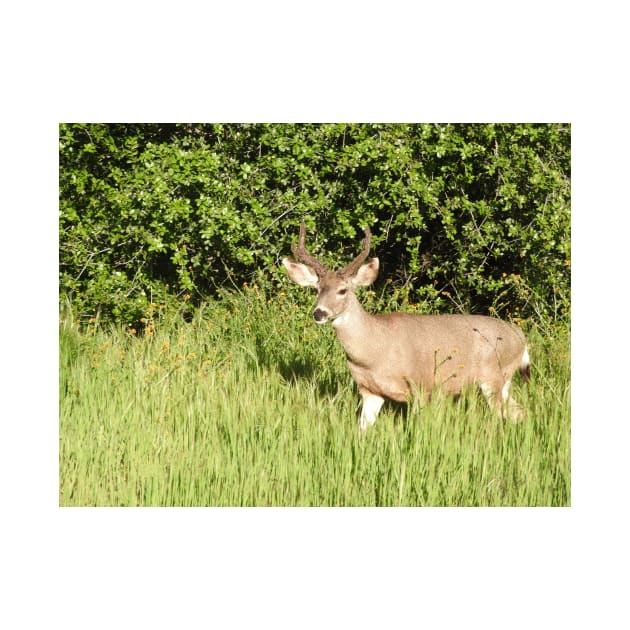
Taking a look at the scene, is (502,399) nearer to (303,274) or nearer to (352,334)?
(352,334)

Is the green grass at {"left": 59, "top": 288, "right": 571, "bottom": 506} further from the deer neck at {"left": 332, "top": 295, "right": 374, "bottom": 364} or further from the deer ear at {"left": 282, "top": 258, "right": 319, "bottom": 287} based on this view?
the deer ear at {"left": 282, "top": 258, "right": 319, "bottom": 287}

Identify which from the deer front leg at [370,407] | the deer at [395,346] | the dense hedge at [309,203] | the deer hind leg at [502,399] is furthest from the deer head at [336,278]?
the dense hedge at [309,203]

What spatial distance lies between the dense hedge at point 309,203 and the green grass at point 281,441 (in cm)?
153

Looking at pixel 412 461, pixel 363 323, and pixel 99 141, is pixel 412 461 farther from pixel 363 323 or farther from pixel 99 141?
pixel 99 141

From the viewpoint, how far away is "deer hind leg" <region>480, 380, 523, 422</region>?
21.3ft

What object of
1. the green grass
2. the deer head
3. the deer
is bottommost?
the green grass

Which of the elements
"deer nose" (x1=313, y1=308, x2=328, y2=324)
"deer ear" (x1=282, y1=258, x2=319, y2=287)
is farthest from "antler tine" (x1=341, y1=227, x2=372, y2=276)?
"deer nose" (x1=313, y1=308, x2=328, y2=324)

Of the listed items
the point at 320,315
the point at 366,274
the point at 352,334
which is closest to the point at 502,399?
the point at 352,334

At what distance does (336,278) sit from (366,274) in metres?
0.23

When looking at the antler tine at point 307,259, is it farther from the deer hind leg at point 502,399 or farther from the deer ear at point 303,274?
the deer hind leg at point 502,399

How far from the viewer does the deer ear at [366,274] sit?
21.2 ft

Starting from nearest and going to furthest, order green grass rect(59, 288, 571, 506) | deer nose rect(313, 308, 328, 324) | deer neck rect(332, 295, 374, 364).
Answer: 1. green grass rect(59, 288, 571, 506)
2. deer nose rect(313, 308, 328, 324)
3. deer neck rect(332, 295, 374, 364)

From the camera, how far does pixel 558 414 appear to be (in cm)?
628

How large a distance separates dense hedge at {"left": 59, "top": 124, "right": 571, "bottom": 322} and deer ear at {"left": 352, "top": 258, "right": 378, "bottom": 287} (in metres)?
1.78
